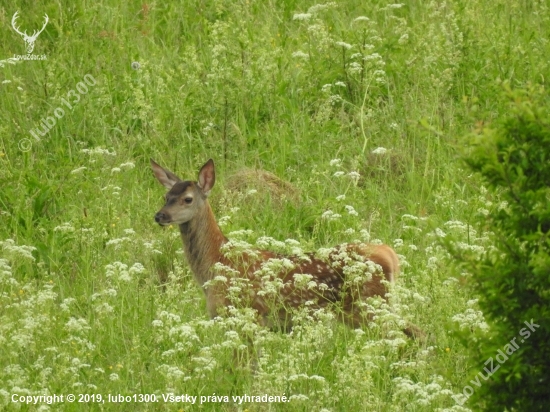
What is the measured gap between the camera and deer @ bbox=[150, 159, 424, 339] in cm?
775

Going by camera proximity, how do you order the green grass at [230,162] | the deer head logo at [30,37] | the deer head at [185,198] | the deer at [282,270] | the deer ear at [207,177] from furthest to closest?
the deer head logo at [30,37]
the deer ear at [207,177]
the deer head at [185,198]
the deer at [282,270]
the green grass at [230,162]

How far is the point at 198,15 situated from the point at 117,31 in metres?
0.82

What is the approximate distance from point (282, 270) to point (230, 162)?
3.19 metres

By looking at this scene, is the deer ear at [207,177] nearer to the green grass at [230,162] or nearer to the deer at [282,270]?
the deer at [282,270]

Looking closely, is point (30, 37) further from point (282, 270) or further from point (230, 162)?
point (282, 270)

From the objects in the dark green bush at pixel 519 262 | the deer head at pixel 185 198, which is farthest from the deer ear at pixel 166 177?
the dark green bush at pixel 519 262

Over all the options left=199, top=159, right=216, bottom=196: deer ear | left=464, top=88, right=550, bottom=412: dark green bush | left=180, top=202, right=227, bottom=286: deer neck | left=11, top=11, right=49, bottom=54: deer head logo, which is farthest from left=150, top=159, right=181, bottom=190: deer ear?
left=464, top=88, right=550, bottom=412: dark green bush

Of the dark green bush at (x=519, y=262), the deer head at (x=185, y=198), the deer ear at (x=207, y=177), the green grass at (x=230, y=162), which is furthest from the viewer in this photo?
the deer ear at (x=207, y=177)

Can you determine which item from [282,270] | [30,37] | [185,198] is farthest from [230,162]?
[282,270]

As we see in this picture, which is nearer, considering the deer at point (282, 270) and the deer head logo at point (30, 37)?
the deer at point (282, 270)

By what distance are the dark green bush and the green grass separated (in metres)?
1.45

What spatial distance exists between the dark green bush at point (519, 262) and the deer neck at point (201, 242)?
3.72m

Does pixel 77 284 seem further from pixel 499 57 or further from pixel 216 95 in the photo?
pixel 499 57

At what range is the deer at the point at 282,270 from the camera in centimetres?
775
